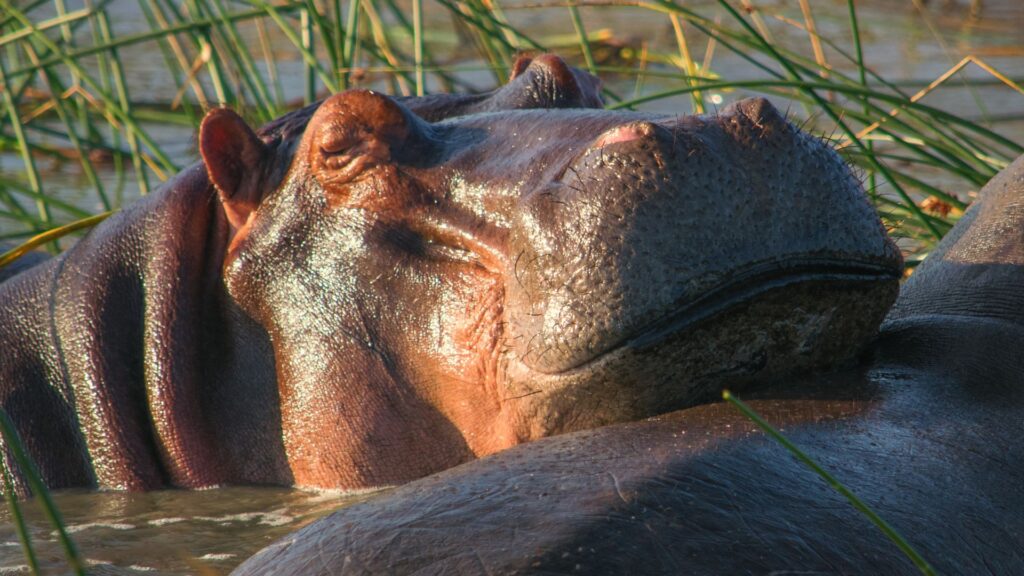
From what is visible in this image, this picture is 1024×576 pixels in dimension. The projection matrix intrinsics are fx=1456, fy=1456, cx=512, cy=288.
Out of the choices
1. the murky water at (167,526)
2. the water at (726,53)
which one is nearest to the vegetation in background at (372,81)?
the water at (726,53)

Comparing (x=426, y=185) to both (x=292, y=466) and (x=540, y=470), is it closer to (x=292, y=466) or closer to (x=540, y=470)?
(x=292, y=466)

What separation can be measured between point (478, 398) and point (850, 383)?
496 millimetres

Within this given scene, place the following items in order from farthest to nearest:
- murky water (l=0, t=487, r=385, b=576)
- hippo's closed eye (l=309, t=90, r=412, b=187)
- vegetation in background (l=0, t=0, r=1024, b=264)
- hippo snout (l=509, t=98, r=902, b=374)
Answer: vegetation in background (l=0, t=0, r=1024, b=264)
hippo's closed eye (l=309, t=90, r=412, b=187)
murky water (l=0, t=487, r=385, b=576)
hippo snout (l=509, t=98, r=902, b=374)

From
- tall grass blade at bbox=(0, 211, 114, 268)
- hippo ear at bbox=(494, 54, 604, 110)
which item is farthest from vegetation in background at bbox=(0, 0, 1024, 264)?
tall grass blade at bbox=(0, 211, 114, 268)

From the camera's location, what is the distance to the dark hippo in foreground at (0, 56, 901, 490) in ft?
5.51

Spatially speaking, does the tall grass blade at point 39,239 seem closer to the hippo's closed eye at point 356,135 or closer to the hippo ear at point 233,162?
the hippo ear at point 233,162

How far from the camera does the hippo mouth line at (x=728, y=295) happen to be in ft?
5.44

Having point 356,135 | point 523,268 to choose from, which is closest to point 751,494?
point 523,268

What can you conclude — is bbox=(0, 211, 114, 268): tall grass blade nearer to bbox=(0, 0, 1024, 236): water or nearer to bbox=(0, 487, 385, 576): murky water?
bbox=(0, 487, 385, 576): murky water

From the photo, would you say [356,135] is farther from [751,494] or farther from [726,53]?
[726,53]

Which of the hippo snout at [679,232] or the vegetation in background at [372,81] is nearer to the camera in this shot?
the hippo snout at [679,232]

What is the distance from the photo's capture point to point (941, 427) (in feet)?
5.35

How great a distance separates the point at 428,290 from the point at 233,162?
19.5 inches

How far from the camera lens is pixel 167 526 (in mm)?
2160
